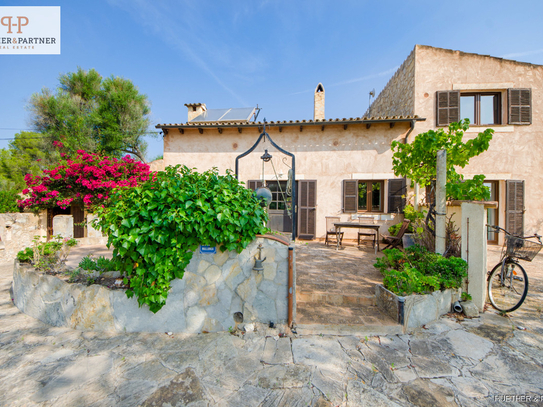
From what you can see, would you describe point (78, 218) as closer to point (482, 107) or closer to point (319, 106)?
point (319, 106)

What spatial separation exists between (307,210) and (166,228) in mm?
5702

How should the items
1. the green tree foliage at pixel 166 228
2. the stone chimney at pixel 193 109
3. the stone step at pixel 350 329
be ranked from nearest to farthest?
the green tree foliage at pixel 166 228 < the stone step at pixel 350 329 < the stone chimney at pixel 193 109

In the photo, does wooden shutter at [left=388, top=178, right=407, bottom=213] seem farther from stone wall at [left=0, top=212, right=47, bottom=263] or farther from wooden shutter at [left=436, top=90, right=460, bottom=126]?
stone wall at [left=0, top=212, right=47, bottom=263]

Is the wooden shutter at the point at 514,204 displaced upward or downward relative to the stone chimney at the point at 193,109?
downward

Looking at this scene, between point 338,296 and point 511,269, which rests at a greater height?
point 511,269

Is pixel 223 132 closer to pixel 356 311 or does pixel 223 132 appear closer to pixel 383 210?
pixel 383 210

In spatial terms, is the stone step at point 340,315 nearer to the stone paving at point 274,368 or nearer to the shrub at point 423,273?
the stone paving at point 274,368

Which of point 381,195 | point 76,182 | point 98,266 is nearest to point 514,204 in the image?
point 381,195

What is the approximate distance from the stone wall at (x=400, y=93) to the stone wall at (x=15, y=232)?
12035 millimetres

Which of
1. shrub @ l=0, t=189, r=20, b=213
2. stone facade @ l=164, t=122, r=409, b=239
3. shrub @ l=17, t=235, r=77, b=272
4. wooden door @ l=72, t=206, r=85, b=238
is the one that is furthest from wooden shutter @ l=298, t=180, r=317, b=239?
shrub @ l=0, t=189, r=20, b=213

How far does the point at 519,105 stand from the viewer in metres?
7.10

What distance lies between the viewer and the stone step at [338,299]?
10.1 feet

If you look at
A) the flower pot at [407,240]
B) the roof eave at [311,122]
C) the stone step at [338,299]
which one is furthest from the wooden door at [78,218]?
the flower pot at [407,240]

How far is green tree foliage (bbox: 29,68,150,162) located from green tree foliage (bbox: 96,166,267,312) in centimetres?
1217
